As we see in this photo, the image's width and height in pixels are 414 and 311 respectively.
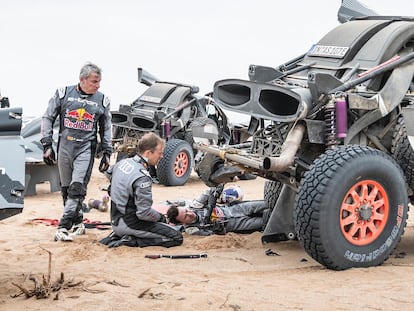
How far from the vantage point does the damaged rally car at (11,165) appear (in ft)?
14.5

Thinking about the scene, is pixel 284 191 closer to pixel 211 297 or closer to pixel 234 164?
pixel 234 164

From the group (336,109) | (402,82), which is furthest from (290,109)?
(402,82)

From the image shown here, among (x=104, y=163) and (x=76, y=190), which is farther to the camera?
(x=104, y=163)

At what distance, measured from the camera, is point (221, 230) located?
7555 mm

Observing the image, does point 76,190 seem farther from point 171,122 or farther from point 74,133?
point 171,122

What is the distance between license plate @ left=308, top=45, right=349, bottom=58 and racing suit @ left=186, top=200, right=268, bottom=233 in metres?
1.63

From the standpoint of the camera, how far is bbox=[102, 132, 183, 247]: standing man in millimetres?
6723

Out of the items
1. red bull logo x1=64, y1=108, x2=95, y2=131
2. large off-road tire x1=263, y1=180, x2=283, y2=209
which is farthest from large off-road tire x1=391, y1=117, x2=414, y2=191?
red bull logo x1=64, y1=108, x2=95, y2=131

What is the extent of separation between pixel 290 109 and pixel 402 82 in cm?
99

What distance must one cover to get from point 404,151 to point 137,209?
242 centimetres

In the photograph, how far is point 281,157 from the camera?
6.13 meters

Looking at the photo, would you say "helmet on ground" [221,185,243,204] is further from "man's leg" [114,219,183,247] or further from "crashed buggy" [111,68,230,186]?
"crashed buggy" [111,68,230,186]

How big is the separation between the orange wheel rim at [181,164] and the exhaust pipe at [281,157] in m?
6.35

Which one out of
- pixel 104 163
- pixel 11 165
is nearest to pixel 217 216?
pixel 104 163
